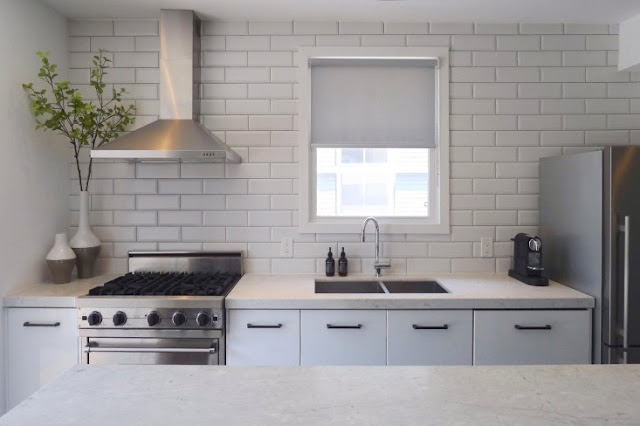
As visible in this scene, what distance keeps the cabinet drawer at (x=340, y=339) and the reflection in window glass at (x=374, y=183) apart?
2.85 feet

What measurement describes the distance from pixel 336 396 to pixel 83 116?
2.37 metres

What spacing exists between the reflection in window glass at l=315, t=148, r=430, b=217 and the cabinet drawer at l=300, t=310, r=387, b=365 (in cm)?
87

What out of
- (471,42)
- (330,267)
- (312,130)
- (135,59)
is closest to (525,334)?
(330,267)

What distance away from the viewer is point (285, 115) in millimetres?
2781

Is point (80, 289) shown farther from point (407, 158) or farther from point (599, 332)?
point (599, 332)

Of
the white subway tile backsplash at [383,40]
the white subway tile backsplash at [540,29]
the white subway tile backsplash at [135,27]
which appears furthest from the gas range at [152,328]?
the white subway tile backsplash at [540,29]

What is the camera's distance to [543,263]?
2.69 meters

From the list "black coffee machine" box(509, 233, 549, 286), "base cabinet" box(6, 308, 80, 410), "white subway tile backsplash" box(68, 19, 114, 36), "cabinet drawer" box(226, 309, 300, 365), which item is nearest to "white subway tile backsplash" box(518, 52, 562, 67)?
"black coffee machine" box(509, 233, 549, 286)

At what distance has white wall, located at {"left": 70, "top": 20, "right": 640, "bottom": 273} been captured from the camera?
2775mm

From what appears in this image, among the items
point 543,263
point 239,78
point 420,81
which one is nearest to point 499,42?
point 420,81

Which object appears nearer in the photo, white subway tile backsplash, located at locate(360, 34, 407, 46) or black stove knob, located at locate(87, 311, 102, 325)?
black stove knob, located at locate(87, 311, 102, 325)

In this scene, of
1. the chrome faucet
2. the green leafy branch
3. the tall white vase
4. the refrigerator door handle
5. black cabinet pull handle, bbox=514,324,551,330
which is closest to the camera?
the refrigerator door handle

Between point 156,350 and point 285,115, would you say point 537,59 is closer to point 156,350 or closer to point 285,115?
point 285,115

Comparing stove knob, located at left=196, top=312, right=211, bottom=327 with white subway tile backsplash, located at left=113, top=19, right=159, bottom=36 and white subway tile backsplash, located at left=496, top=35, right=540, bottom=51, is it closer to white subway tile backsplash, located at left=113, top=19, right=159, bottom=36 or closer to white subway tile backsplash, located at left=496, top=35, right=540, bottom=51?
white subway tile backsplash, located at left=113, top=19, right=159, bottom=36
